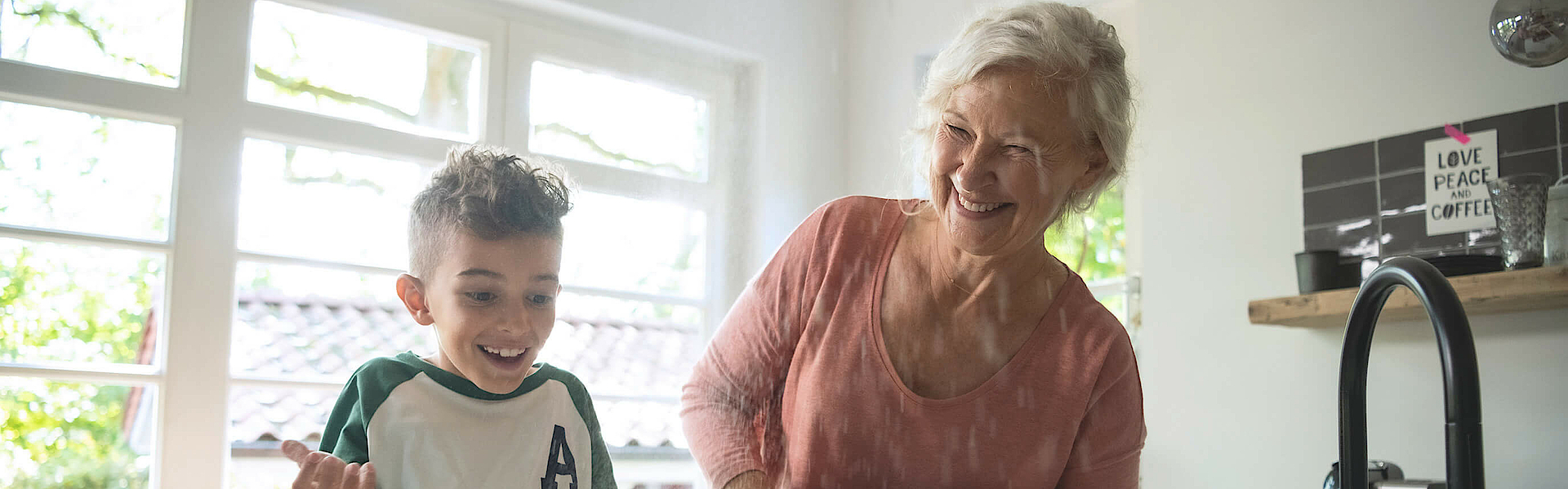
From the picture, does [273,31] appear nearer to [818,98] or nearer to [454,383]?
[818,98]

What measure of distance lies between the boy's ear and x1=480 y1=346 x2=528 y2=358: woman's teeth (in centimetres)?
8

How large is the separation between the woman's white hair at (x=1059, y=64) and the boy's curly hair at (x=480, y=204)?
1.29 ft

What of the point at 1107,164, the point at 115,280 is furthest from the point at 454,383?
the point at 115,280

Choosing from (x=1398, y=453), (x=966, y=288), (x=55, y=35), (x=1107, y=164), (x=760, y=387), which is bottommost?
(x=1398, y=453)

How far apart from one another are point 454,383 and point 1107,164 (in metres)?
0.70

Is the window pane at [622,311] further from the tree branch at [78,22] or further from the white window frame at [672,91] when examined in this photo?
the tree branch at [78,22]

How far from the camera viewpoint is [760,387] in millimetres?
1175

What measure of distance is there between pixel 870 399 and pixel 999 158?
276 millimetres

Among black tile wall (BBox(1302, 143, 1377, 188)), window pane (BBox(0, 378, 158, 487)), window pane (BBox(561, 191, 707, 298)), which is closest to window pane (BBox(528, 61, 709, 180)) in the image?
window pane (BBox(561, 191, 707, 298))

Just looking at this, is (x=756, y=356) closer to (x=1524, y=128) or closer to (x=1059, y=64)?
(x=1059, y=64)

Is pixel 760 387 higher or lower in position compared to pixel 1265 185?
lower

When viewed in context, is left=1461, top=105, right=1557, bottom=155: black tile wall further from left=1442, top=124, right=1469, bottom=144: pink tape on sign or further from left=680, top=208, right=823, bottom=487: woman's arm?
left=680, top=208, right=823, bottom=487: woman's arm

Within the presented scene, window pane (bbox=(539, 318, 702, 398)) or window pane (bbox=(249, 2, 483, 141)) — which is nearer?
window pane (bbox=(249, 2, 483, 141))

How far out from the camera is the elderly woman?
1.08 m
